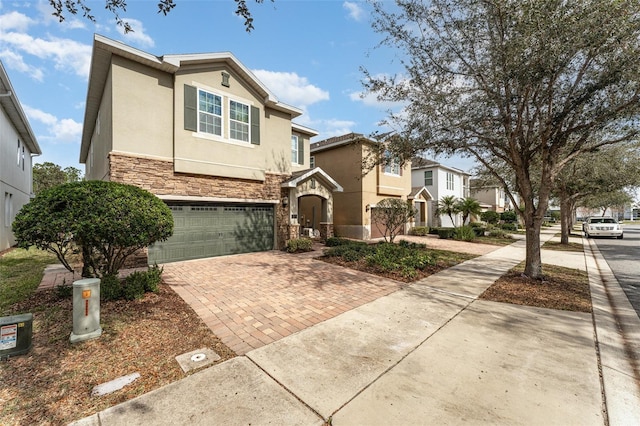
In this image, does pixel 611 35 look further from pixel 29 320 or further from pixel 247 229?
pixel 247 229

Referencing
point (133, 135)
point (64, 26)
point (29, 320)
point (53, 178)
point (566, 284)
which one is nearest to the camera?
point (29, 320)

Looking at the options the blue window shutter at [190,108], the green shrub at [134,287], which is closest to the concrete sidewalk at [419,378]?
the green shrub at [134,287]

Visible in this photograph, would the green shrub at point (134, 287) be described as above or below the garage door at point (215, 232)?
below

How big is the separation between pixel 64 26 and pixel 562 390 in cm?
858

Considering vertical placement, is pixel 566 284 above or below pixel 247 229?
below

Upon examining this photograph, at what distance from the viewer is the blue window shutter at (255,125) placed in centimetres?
1177

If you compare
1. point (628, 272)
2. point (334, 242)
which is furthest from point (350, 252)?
point (628, 272)

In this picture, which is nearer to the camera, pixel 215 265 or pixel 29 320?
pixel 29 320

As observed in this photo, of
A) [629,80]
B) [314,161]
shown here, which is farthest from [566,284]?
[314,161]

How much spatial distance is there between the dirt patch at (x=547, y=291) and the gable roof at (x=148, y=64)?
1115 cm

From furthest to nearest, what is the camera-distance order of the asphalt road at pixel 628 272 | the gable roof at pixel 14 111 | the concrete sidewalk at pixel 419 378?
the gable roof at pixel 14 111
the asphalt road at pixel 628 272
the concrete sidewalk at pixel 419 378

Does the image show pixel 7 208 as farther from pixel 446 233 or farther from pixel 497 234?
pixel 497 234

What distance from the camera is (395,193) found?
65.7 ft

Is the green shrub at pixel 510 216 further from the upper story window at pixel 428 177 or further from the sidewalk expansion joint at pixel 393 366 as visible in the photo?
the sidewalk expansion joint at pixel 393 366
